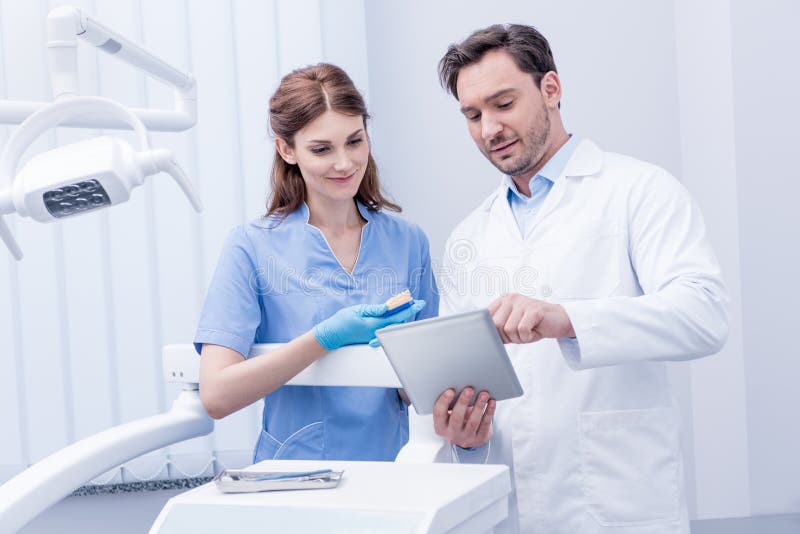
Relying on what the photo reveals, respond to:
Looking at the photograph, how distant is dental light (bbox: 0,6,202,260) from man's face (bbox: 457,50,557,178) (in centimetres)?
57

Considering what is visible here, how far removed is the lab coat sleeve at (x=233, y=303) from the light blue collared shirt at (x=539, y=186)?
0.53 meters

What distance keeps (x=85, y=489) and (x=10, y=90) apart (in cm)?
106

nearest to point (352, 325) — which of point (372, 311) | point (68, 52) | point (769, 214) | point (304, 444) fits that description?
point (372, 311)

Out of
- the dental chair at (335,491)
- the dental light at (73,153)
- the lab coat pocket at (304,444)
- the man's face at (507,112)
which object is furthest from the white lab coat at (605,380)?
the dental light at (73,153)

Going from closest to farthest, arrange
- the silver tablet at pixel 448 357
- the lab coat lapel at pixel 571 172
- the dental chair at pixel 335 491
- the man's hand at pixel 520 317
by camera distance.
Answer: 1. the dental chair at pixel 335 491
2. the silver tablet at pixel 448 357
3. the man's hand at pixel 520 317
4. the lab coat lapel at pixel 571 172

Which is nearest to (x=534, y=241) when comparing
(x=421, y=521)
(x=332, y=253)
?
(x=332, y=253)

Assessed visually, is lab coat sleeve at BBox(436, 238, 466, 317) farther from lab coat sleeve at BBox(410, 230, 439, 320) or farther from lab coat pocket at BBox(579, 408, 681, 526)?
lab coat pocket at BBox(579, 408, 681, 526)

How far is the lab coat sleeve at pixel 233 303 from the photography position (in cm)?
166

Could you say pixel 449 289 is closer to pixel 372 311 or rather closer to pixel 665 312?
pixel 372 311

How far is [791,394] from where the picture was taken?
2354mm

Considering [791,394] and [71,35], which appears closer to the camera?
[71,35]

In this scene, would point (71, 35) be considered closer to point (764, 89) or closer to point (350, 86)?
point (350, 86)

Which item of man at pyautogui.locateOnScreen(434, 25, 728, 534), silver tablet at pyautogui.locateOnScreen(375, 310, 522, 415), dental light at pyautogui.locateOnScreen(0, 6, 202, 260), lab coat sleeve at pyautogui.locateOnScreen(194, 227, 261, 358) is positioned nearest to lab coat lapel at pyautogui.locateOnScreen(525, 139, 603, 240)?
man at pyautogui.locateOnScreen(434, 25, 728, 534)

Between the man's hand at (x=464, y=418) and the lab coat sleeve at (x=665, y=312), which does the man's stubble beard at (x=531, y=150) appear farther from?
the man's hand at (x=464, y=418)
